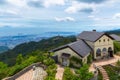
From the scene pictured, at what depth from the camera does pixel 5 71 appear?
35.2 meters

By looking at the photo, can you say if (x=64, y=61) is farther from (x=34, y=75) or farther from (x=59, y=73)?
(x=34, y=75)

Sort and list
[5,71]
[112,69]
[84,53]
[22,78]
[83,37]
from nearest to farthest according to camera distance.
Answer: [22,78] < [112,69] < [84,53] < [5,71] < [83,37]

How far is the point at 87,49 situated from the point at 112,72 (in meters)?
6.88

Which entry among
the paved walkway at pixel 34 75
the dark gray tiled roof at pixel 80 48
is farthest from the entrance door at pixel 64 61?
the paved walkway at pixel 34 75

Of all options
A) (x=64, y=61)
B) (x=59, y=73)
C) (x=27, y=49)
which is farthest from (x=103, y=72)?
(x=27, y=49)

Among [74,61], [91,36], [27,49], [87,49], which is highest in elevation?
[91,36]

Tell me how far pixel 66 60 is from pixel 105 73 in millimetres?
7133

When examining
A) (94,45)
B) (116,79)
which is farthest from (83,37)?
(116,79)

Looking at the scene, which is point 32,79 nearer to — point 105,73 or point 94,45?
point 105,73

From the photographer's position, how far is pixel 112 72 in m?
29.7

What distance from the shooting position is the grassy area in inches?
1126

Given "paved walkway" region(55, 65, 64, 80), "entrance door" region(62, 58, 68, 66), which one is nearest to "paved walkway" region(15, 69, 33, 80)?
"paved walkway" region(55, 65, 64, 80)

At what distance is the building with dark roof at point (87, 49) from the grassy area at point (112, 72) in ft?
12.4

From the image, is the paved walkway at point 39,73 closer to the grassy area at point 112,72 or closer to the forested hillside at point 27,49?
the grassy area at point 112,72
